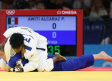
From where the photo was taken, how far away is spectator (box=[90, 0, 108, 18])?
5.27 meters

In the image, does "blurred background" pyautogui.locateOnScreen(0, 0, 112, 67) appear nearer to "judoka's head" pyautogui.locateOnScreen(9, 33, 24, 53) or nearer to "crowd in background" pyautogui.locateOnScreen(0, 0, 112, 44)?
"crowd in background" pyautogui.locateOnScreen(0, 0, 112, 44)

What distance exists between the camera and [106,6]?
5520 mm

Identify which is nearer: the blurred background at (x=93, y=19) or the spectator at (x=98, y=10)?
the blurred background at (x=93, y=19)

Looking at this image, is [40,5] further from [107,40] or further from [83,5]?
[107,40]

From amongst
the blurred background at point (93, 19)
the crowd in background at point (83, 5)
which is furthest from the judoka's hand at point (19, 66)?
the crowd in background at point (83, 5)

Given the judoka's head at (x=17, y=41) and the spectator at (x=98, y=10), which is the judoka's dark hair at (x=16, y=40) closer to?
the judoka's head at (x=17, y=41)

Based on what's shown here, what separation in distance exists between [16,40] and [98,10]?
12.2 ft

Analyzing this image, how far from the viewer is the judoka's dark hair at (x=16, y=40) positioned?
6.91 feet

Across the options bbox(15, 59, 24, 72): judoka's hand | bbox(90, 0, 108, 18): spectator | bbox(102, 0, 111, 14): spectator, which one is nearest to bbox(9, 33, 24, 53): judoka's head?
bbox(15, 59, 24, 72): judoka's hand

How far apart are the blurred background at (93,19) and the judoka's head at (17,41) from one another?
1.79 m

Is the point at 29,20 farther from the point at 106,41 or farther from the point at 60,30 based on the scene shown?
the point at 106,41

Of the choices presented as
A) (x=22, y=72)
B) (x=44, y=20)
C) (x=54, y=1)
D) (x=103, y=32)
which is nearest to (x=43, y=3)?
(x=54, y=1)

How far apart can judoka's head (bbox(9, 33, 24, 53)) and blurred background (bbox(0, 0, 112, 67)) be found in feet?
5.88

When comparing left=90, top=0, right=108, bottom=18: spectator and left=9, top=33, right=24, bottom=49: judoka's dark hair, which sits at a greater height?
left=90, top=0, right=108, bottom=18: spectator
